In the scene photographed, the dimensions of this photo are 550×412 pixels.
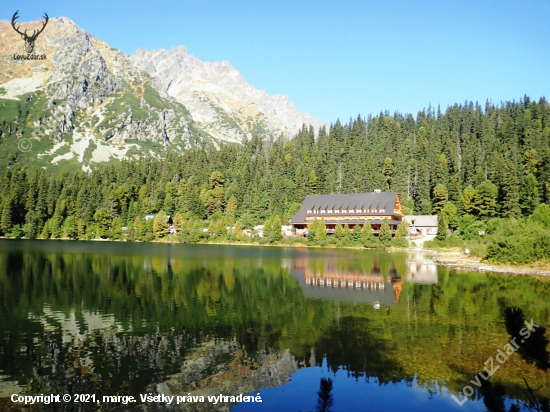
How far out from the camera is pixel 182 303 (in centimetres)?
2512

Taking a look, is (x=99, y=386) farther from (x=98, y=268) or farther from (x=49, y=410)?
(x=98, y=268)

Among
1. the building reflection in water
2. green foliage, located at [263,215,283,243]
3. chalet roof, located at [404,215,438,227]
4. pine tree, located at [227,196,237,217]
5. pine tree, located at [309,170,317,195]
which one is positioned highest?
pine tree, located at [309,170,317,195]

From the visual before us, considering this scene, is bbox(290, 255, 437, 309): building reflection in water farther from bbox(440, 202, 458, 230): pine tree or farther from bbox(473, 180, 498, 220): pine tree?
bbox(440, 202, 458, 230): pine tree

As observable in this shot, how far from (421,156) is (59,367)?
372 feet

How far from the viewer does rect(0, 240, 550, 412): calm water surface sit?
12.8 m

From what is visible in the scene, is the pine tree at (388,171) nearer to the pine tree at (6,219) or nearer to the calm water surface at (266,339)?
the calm water surface at (266,339)

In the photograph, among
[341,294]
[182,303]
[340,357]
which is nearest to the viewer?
[340,357]

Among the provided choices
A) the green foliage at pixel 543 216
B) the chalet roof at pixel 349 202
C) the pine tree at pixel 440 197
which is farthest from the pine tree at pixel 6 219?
the green foliage at pixel 543 216

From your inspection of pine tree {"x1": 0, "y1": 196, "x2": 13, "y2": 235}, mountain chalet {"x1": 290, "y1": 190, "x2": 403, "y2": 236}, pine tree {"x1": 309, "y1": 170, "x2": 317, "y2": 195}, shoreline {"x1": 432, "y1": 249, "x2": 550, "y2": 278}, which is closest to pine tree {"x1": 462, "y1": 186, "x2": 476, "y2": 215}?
mountain chalet {"x1": 290, "y1": 190, "x2": 403, "y2": 236}

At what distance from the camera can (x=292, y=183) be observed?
111875mm

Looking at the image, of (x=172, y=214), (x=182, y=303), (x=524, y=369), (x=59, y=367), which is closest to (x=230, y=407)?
(x=59, y=367)

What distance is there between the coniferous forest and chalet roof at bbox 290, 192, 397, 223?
14.7 feet

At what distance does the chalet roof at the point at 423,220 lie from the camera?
93.6 m

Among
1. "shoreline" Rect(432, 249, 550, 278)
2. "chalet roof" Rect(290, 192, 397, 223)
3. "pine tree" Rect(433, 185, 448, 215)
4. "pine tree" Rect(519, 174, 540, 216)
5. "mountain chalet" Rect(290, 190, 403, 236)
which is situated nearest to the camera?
"shoreline" Rect(432, 249, 550, 278)
